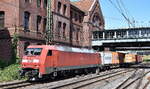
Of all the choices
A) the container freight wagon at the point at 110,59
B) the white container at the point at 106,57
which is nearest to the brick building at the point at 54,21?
the white container at the point at 106,57

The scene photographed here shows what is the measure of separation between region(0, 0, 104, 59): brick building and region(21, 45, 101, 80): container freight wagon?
10.2 meters

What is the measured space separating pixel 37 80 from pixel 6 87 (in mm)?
5404

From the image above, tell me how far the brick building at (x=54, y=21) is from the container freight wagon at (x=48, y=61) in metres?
10.2

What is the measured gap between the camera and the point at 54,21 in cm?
4519

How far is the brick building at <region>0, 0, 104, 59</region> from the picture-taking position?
36.1 m

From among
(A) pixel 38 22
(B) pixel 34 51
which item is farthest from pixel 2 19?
(B) pixel 34 51

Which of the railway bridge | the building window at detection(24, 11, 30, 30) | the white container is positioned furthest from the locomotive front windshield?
the railway bridge

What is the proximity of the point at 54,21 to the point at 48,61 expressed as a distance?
2278 cm

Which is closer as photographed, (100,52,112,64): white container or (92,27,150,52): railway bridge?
(100,52,112,64): white container

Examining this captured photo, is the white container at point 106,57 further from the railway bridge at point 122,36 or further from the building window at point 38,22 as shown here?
the building window at point 38,22

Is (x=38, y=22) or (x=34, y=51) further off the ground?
(x=38, y=22)

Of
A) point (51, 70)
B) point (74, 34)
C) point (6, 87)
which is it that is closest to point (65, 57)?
point (51, 70)

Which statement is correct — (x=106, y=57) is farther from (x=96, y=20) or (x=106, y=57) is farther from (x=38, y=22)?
(x=96, y=20)

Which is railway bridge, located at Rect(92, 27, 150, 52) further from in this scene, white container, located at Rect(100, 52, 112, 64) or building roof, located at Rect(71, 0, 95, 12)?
white container, located at Rect(100, 52, 112, 64)
